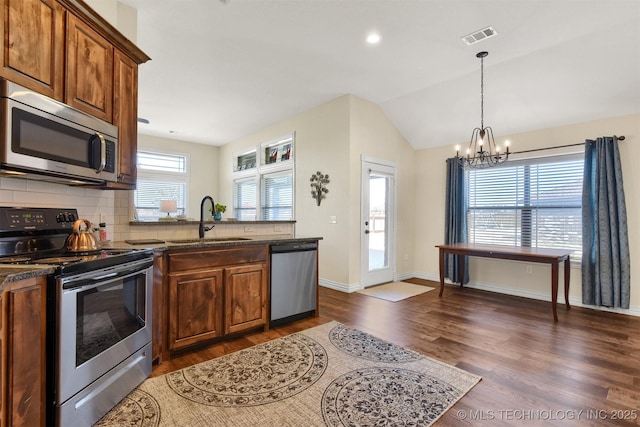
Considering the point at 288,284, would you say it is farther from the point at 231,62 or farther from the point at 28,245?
the point at 231,62

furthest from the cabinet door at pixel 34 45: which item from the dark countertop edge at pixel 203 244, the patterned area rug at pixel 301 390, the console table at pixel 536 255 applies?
the console table at pixel 536 255

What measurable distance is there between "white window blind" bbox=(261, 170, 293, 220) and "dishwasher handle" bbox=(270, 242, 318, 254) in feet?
8.39

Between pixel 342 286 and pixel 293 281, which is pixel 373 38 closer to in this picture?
pixel 293 281

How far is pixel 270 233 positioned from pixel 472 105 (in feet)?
11.4

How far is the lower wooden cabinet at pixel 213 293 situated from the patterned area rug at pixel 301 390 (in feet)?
1.00

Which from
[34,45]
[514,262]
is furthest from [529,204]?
[34,45]

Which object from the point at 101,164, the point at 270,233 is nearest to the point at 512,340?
the point at 270,233

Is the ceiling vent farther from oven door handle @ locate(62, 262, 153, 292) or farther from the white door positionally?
oven door handle @ locate(62, 262, 153, 292)

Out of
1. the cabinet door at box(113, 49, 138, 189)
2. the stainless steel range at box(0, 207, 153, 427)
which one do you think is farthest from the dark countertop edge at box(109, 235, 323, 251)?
the cabinet door at box(113, 49, 138, 189)

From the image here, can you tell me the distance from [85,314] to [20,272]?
0.45m

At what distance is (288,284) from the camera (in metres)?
3.34

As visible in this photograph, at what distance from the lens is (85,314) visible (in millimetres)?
1737

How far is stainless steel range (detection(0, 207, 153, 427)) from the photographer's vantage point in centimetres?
158

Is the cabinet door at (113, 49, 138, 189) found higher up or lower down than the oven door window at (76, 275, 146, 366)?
higher up
